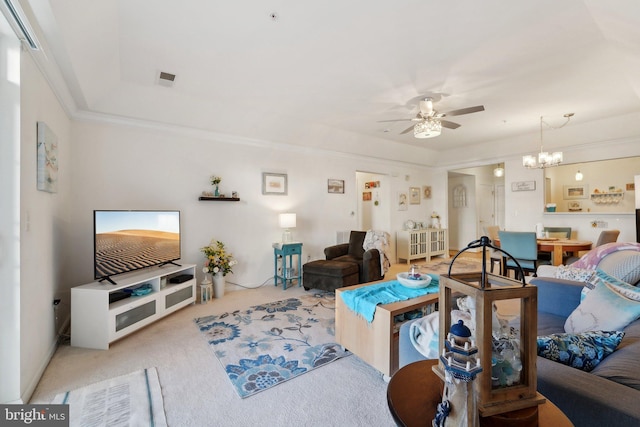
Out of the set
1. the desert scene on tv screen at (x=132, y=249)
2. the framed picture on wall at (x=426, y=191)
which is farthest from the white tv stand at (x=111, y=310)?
the framed picture on wall at (x=426, y=191)

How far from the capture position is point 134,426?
1582 mm

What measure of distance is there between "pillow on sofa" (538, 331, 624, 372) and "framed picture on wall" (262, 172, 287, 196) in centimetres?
405

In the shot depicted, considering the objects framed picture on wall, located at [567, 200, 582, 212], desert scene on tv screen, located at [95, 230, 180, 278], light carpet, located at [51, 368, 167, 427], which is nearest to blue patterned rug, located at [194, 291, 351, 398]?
light carpet, located at [51, 368, 167, 427]

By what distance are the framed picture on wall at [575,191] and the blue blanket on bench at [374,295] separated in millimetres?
6950

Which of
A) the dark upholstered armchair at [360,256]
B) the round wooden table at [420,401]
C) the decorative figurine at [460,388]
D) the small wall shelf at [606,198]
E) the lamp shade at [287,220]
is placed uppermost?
the small wall shelf at [606,198]

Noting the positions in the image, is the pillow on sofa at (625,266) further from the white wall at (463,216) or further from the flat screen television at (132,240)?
the white wall at (463,216)

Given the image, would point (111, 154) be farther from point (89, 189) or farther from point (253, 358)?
point (253, 358)

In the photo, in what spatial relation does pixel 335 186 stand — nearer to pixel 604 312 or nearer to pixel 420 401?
pixel 604 312

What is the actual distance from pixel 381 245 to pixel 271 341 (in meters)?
2.41

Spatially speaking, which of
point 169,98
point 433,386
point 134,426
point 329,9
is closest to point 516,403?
point 433,386

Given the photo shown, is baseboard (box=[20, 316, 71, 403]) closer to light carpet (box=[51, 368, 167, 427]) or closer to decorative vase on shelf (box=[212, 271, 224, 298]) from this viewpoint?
light carpet (box=[51, 368, 167, 427])

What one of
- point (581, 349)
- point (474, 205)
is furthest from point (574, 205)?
point (581, 349)

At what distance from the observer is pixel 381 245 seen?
4398mm

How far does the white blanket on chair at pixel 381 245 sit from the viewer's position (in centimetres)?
434
